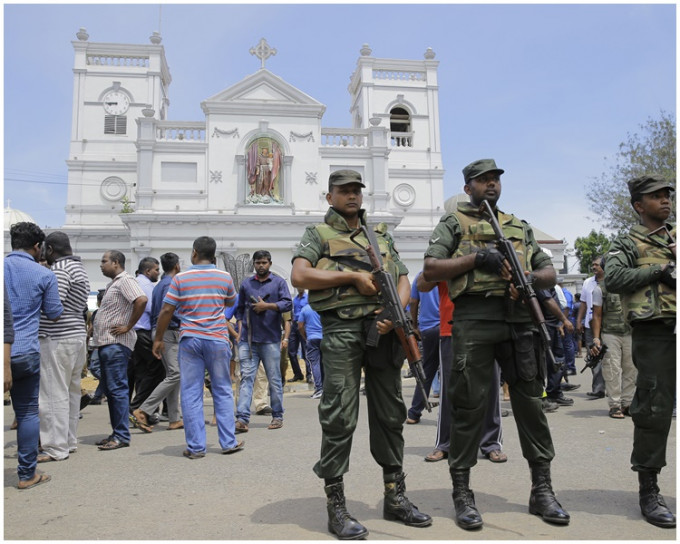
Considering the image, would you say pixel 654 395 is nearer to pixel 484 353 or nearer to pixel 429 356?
pixel 484 353

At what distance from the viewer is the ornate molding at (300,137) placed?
115 ft

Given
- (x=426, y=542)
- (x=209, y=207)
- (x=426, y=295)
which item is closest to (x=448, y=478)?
(x=426, y=542)

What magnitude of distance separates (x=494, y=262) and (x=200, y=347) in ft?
10.0

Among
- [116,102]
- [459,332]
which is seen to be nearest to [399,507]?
[459,332]

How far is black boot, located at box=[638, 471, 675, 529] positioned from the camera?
3.35 metres

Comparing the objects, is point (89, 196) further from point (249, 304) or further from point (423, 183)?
point (249, 304)

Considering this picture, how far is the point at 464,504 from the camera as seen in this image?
343 cm

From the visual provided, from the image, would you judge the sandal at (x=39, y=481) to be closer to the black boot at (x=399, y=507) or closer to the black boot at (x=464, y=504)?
the black boot at (x=399, y=507)

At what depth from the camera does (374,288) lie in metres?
3.54

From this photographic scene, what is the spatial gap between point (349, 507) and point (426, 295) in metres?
3.63

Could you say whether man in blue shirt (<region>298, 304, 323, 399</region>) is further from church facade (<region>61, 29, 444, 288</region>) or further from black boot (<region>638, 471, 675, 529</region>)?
church facade (<region>61, 29, 444, 288</region>)

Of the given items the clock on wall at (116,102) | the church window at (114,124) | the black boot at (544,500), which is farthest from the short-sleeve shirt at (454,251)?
the clock on wall at (116,102)

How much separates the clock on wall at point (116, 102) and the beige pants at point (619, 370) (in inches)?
1433

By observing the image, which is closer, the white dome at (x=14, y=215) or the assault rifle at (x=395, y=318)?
the assault rifle at (x=395, y=318)
